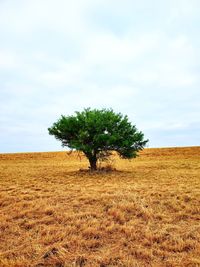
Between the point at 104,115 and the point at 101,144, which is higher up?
the point at 104,115

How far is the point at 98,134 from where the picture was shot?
1188 inches

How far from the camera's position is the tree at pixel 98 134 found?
98.9ft

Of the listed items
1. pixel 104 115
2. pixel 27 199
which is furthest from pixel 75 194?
pixel 104 115

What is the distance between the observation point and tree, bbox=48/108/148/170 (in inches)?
1187

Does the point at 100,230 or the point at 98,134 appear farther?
the point at 98,134

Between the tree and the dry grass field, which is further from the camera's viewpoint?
the tree

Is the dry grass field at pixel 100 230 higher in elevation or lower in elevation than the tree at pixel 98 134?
lower

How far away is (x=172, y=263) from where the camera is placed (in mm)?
7223

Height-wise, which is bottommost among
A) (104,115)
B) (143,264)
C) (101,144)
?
(143,264)

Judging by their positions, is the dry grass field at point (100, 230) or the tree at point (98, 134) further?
the tree at point (98, 134)

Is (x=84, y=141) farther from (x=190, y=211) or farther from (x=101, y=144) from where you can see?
(x=190, y=211)

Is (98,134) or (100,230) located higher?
(98,134)

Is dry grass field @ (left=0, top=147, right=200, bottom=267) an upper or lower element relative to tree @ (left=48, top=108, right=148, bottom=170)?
lower

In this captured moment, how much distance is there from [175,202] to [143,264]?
627 centimetres
